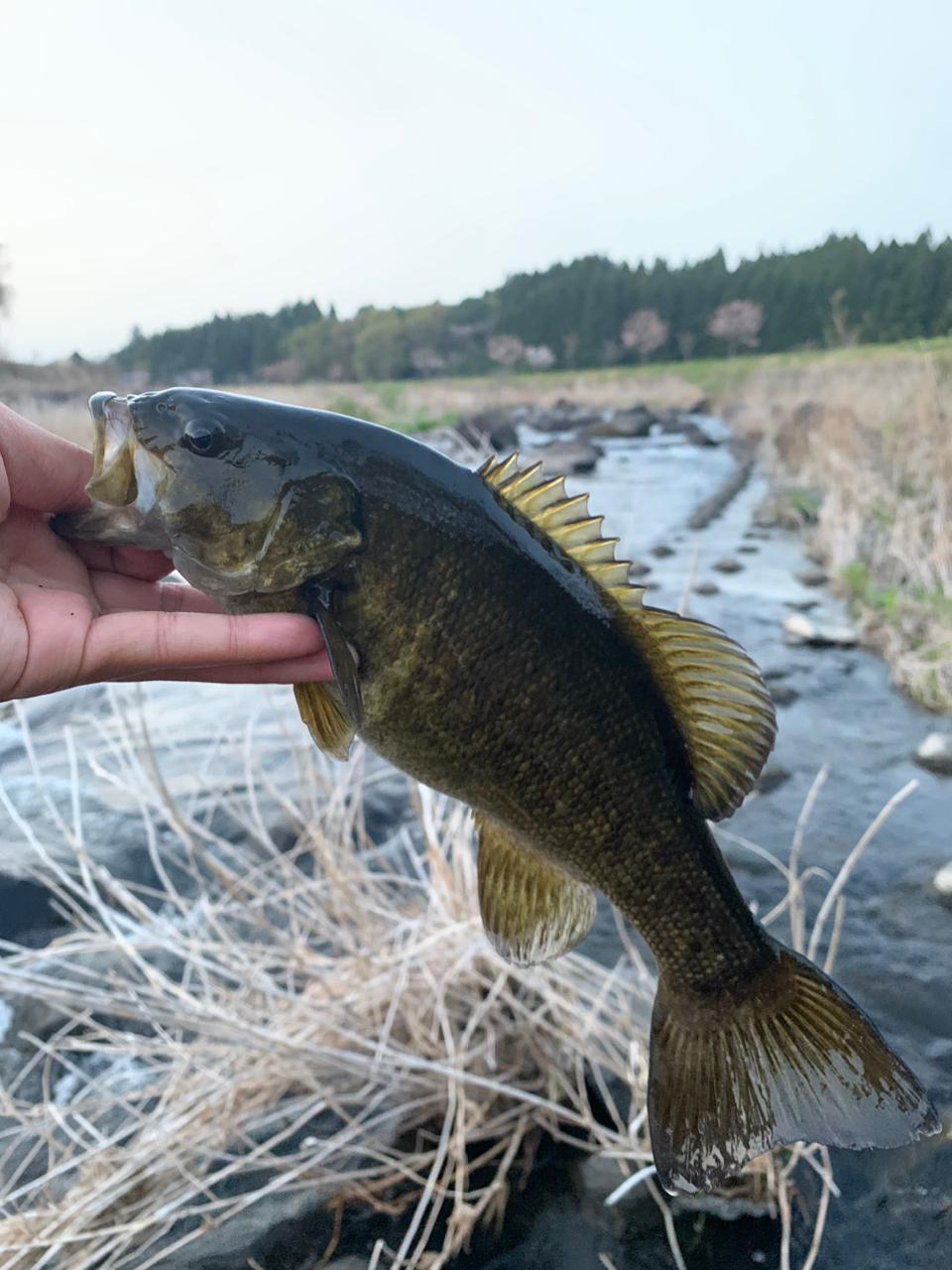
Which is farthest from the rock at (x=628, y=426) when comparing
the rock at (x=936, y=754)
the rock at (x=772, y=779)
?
the rock at (x=772, y=779)

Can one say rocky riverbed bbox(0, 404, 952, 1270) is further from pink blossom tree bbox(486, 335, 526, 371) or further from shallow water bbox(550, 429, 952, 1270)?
pink blossom tree bbox(486, 335, 526, 371)

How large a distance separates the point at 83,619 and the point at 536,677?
41.4 inches

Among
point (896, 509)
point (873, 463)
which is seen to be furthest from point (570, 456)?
point (896, 509)

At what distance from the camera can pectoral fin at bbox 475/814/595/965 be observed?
1.86 metres

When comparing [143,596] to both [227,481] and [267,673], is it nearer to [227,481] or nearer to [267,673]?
[267,673]

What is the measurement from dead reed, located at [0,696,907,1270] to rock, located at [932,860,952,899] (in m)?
2.04

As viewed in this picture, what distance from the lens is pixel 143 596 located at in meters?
2.27

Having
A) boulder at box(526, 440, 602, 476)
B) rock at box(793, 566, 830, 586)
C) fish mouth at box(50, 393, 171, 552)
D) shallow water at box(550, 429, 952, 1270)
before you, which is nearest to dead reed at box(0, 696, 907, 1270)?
shallow water at box(550, 429, 952, 1270)

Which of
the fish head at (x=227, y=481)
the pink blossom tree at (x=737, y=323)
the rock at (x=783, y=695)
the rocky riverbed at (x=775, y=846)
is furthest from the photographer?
the pink blossom tree at (x=737, y=323)

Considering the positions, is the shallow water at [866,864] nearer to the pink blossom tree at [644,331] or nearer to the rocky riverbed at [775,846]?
the rocky riverbed at [775,846]

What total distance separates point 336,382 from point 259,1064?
99.4ft

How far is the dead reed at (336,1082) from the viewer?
8.71 ft

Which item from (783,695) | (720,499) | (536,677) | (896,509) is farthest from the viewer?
(720,499)

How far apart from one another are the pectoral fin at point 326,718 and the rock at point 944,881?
13.6 ft
